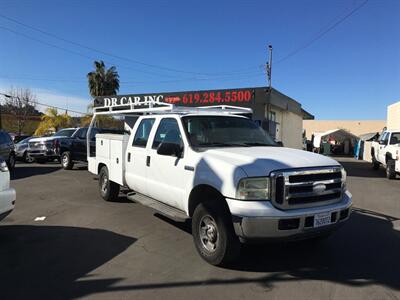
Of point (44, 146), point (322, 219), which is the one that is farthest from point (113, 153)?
point (44, 146)

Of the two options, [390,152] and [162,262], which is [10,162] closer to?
[162,262]

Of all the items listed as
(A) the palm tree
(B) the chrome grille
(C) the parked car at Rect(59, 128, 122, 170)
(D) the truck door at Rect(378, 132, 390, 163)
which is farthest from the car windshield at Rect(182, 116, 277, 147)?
(A) the palm tree

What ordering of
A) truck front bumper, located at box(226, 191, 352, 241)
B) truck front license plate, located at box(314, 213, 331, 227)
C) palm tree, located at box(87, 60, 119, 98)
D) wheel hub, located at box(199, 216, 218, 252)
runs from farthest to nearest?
palm tree, located at box(87, 60, 119, 98), wheel hub, located at box(199, 216, 218, 252), truck front license plate, located at box(314, 213, 331, 227), truck front bumper, located at box(226, 191, 352, 241)

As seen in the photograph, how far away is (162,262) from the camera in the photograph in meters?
5.11

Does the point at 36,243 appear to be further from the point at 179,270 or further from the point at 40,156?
the point at 40,156

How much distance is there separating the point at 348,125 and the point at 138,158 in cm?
5494

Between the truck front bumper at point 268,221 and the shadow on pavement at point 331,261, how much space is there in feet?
1.74

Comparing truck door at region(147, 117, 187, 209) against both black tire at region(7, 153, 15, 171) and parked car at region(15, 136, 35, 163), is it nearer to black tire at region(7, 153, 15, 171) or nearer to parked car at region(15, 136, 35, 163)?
black tire at region(7, 153, 15, 171)

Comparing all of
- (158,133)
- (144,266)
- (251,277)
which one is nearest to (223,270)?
(251,277)

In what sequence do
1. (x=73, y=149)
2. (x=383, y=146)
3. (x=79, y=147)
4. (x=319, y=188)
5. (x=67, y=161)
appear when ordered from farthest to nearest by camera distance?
(x=383, y=146) → (x=67, y=161) → (x=73, y=149) → (x=79, y=147) → (x=319, y=188)

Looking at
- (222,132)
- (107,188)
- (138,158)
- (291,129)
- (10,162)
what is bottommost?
(10,162)

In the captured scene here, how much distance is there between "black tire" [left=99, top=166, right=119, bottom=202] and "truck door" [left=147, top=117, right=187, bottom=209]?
235 cm

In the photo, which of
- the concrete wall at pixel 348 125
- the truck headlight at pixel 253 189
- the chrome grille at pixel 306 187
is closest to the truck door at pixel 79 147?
the truck headlight at pixel 253 189

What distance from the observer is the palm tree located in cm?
5209
